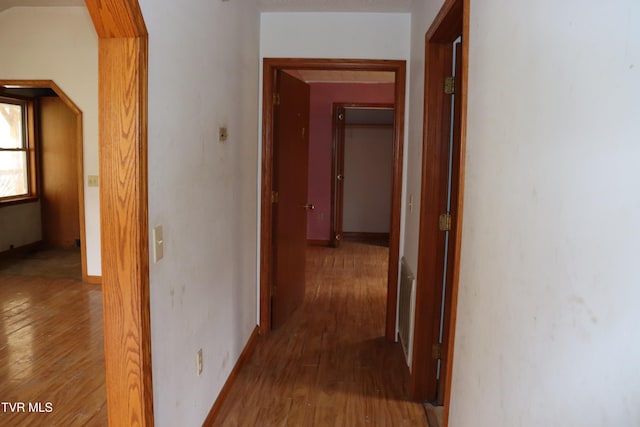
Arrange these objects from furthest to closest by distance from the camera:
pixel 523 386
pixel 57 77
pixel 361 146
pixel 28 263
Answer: pixel 361 146
pixel 28 263
pixel 57 77
pixel 523 386

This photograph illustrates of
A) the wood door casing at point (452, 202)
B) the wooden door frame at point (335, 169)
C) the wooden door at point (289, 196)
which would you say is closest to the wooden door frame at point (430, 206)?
the wood door casing at point (452, 202)

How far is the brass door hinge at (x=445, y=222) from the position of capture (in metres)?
2.52

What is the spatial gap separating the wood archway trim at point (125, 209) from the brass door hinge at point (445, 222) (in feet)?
5.15

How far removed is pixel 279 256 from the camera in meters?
3.70

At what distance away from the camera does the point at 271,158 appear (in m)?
3.48

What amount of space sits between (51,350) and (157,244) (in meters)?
2.19

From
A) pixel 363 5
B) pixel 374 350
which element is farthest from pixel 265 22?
pixel 374 350

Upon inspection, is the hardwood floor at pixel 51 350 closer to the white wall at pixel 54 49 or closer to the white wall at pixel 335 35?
the white wall at pixel 54 49

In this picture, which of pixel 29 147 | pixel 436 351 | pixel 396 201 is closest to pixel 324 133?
pixel 396 201

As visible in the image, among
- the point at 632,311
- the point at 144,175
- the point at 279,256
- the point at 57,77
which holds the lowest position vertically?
the point at 279,256

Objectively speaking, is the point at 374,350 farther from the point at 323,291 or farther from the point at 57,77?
the point at 57,77

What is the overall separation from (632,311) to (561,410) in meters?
0.29

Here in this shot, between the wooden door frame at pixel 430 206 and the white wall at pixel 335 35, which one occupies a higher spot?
the white wall at pixel 335 35

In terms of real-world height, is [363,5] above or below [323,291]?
above
